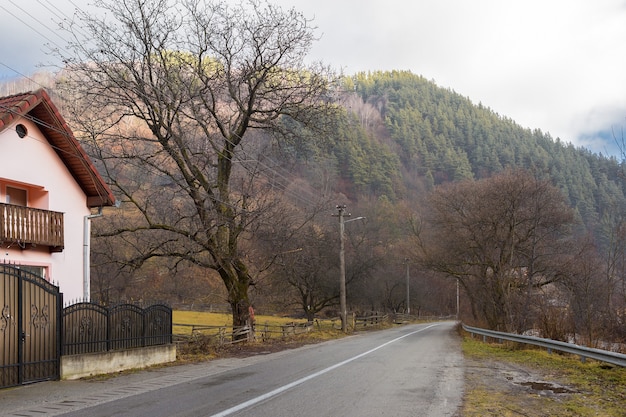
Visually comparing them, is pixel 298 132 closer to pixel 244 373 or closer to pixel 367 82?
pixel 244 373

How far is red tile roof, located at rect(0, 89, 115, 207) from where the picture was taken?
1625cm

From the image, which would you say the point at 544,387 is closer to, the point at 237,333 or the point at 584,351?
the point at 584,351

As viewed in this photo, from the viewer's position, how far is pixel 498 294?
35156 millimetres

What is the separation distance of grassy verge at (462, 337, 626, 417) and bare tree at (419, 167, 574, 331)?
1435 centimetres

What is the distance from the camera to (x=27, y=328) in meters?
12.5

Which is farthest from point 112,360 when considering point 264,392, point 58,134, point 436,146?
point 436,146

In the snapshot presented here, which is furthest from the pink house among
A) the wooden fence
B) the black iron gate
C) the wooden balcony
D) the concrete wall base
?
the wooden fence

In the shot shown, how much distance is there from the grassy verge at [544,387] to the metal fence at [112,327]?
906 centimetres

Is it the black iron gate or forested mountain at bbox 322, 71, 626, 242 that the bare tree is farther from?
forested mountain at bbox 322, 71, 626, 242

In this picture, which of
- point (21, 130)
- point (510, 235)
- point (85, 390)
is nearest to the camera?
point (85, 390)

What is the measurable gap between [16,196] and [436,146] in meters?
110

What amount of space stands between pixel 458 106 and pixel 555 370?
471ft

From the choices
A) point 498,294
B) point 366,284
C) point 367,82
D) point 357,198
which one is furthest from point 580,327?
point 367,82

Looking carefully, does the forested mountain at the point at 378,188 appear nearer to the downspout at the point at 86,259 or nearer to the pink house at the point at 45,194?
the pink house at the point at 45,194
